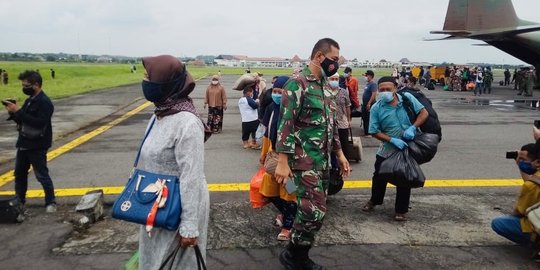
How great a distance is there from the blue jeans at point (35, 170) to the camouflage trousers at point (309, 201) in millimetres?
3174

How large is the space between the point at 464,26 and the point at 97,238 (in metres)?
25.7

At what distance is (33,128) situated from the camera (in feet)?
15.1

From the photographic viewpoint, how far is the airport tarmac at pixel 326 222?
3715 millimetres

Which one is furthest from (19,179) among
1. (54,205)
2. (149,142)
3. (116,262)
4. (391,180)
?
(391,180)

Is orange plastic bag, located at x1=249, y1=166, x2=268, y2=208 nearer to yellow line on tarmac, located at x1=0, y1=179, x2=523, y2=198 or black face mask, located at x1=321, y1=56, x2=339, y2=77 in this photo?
black face mask, located at x1=321, y1=56, x2=339, y2=77

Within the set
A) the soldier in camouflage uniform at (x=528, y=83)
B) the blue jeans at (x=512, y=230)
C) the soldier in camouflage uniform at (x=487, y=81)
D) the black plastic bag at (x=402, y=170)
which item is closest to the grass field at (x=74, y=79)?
the black plastic bag at (x=402, y=170)

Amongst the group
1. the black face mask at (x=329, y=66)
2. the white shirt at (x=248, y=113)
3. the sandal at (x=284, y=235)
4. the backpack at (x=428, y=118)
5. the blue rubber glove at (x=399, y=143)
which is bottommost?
the sandal at (x=284, y=235)

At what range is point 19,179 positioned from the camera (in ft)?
16.1

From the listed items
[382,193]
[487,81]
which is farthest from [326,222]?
[487,81]

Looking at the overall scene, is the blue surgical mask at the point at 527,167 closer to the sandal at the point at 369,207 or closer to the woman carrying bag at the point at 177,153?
the sandal at the point at 369,207

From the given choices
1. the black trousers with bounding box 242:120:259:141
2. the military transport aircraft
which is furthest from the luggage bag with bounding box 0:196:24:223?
the military transport aircraft

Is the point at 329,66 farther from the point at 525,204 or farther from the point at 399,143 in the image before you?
the point at 525,204

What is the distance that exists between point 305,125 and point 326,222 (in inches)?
66.6

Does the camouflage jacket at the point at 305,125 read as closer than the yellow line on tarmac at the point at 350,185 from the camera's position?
Yes
